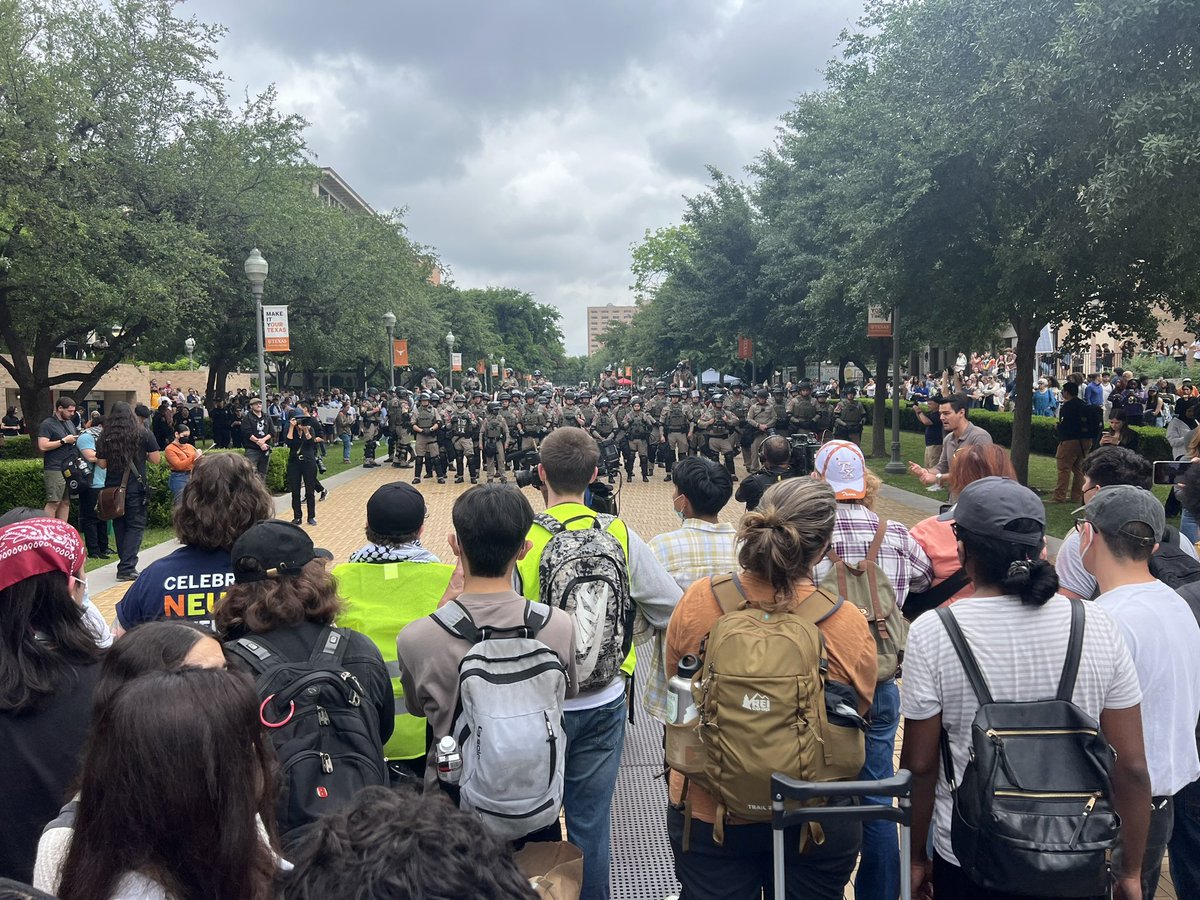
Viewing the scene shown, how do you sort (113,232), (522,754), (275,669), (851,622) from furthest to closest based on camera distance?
1. (113,232)
2. (851,622)
3. (522,754)
4. (275,669)

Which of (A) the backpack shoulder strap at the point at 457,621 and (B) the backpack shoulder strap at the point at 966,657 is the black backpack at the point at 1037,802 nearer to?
(B) the backpack shoulder strap at the point at 966,657

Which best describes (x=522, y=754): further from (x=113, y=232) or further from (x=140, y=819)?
(x=113, y=232)

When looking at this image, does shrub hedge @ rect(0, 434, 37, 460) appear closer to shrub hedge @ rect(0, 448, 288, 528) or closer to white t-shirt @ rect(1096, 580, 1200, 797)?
shrub hedge @ rect(0, 448, 288, 528)

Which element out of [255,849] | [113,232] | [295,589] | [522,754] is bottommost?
[522,754]

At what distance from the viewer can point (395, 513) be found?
3424 millimetres

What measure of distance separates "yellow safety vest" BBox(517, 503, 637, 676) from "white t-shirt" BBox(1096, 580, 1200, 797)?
1.64 m

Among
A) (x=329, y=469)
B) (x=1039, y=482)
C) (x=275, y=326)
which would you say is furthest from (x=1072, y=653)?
(x=329, y=469)

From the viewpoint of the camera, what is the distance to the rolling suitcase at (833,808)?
2369 millimetres

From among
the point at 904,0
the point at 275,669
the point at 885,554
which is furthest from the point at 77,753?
the point at 904,0

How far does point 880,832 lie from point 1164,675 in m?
1.08

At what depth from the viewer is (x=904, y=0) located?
55.5 feet

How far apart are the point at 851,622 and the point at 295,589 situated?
162 cm

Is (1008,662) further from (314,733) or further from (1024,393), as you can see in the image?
(1024,393)

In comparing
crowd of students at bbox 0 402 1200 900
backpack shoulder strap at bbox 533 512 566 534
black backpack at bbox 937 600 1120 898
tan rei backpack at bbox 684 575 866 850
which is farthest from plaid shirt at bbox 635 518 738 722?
black backpack at bbox 937 600 1120 898
